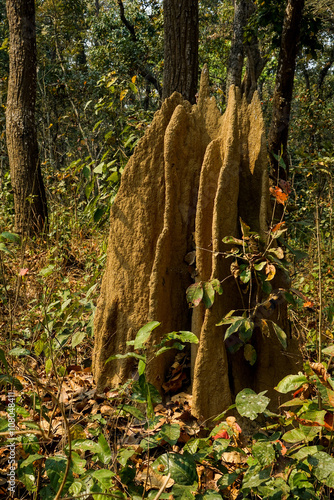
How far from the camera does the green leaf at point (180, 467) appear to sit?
1559 mm

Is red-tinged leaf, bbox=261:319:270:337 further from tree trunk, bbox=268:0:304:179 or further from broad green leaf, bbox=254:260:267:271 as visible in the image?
tree trunk, bbox=268:0:304:179

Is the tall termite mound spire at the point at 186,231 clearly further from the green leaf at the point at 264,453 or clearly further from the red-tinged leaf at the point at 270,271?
the green leaf at the point at 264,453

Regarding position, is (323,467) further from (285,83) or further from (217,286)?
(285,83)

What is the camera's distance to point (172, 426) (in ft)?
5.86

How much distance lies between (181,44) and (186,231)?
2088mm

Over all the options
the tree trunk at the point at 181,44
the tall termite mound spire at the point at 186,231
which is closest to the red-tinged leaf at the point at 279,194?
the tall termite mound spire at the point at 186,231

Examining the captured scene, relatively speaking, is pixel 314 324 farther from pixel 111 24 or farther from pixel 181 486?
pixel 111 24

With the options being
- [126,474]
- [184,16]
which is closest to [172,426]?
[126,474]

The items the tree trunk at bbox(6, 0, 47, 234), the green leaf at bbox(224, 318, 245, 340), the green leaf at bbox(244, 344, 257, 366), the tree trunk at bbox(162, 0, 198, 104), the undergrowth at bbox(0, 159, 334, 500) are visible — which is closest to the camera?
the undergrowth at bbox(0, 159, 334, 500)

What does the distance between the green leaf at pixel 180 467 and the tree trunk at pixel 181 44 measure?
313 cm

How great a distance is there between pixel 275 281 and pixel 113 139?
95.4 inches

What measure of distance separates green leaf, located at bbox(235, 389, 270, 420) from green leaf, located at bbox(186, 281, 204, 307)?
1.97 feet

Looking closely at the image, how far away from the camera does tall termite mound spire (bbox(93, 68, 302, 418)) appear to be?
235 cm

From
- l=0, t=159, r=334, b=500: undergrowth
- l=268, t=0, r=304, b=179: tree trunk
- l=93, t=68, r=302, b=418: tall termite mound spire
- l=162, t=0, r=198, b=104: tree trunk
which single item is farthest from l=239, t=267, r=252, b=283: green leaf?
l=162, t=0, r=198, b=104: tree trunk
